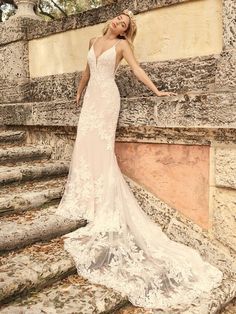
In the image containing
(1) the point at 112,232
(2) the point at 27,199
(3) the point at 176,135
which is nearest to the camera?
(1) the point at 112,232

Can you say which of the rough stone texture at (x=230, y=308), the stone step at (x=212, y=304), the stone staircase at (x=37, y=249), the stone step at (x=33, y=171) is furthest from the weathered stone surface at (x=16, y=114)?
the rough stone texture at (x=230, y=308)

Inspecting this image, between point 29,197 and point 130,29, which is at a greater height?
point 130,29

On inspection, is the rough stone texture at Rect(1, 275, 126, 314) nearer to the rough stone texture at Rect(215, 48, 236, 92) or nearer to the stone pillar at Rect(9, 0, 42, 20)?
the rough stone texture at Rect(215, 48, 236, 92)

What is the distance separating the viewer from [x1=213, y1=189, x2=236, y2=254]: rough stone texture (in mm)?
3021

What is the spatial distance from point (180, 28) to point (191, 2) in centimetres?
25

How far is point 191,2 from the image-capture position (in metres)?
3.41

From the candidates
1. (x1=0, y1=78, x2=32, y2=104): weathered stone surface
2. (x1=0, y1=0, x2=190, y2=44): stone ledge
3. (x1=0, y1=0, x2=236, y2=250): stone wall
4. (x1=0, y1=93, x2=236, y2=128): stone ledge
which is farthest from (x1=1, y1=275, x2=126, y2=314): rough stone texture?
(x1=0, y1=78, x2=32, y2=104): weathered stone surface

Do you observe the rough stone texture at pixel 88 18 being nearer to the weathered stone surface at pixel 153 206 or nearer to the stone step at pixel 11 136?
the stone step at pixel 11 136

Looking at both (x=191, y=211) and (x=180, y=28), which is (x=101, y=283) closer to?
(x=191, y=211)

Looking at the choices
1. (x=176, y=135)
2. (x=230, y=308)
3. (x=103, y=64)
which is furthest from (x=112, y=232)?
(x=103, y=64)

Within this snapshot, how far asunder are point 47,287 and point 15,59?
346cm

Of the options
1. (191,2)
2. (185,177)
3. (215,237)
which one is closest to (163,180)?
(185,177)

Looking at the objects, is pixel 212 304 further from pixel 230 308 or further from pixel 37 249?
pixel 37 249

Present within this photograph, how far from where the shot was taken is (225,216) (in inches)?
120
